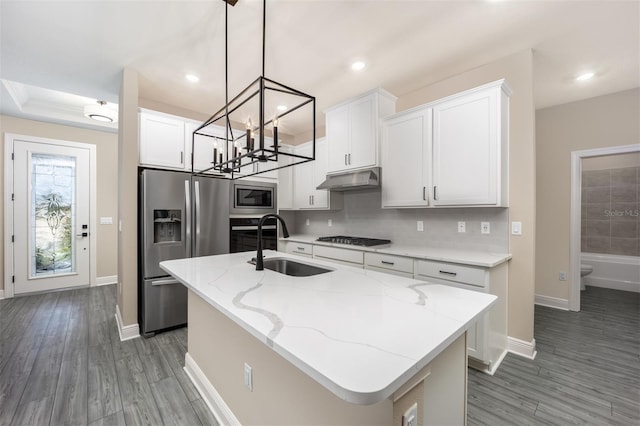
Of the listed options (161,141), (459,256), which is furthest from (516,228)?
(161,141)

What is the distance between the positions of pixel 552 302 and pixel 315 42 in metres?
4.32

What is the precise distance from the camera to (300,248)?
3.92 meters

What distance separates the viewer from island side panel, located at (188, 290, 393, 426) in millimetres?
979

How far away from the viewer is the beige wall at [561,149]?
3287 millimetres

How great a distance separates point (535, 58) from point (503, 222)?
5.25ft

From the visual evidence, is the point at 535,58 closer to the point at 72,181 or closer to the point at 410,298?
the point at 410,298

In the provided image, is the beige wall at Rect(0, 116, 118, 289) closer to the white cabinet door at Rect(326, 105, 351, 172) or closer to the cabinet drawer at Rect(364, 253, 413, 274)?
the white cabinet door at Rect(326, 105, 351, 172)

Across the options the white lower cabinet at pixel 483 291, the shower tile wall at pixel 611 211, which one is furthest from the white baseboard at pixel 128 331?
the shower tile wall at pixel 611 211

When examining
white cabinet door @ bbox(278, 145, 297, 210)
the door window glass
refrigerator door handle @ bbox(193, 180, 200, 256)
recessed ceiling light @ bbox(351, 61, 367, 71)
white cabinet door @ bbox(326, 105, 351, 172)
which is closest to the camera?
recessed ceiling light @ bbox(351, 61, 367, 71)

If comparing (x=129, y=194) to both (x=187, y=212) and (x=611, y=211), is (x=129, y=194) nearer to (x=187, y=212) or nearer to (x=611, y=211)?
(x=187, y=212)

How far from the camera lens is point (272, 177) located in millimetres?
4316

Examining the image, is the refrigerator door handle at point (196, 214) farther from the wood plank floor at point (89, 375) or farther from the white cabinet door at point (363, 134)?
the white cabinet door at point (363, 134)

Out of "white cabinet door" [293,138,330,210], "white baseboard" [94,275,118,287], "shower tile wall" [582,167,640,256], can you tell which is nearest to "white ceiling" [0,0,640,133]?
"white cabinet door" [293,138,330,210]

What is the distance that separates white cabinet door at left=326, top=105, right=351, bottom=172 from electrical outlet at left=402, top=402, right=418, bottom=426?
2.75 meters
